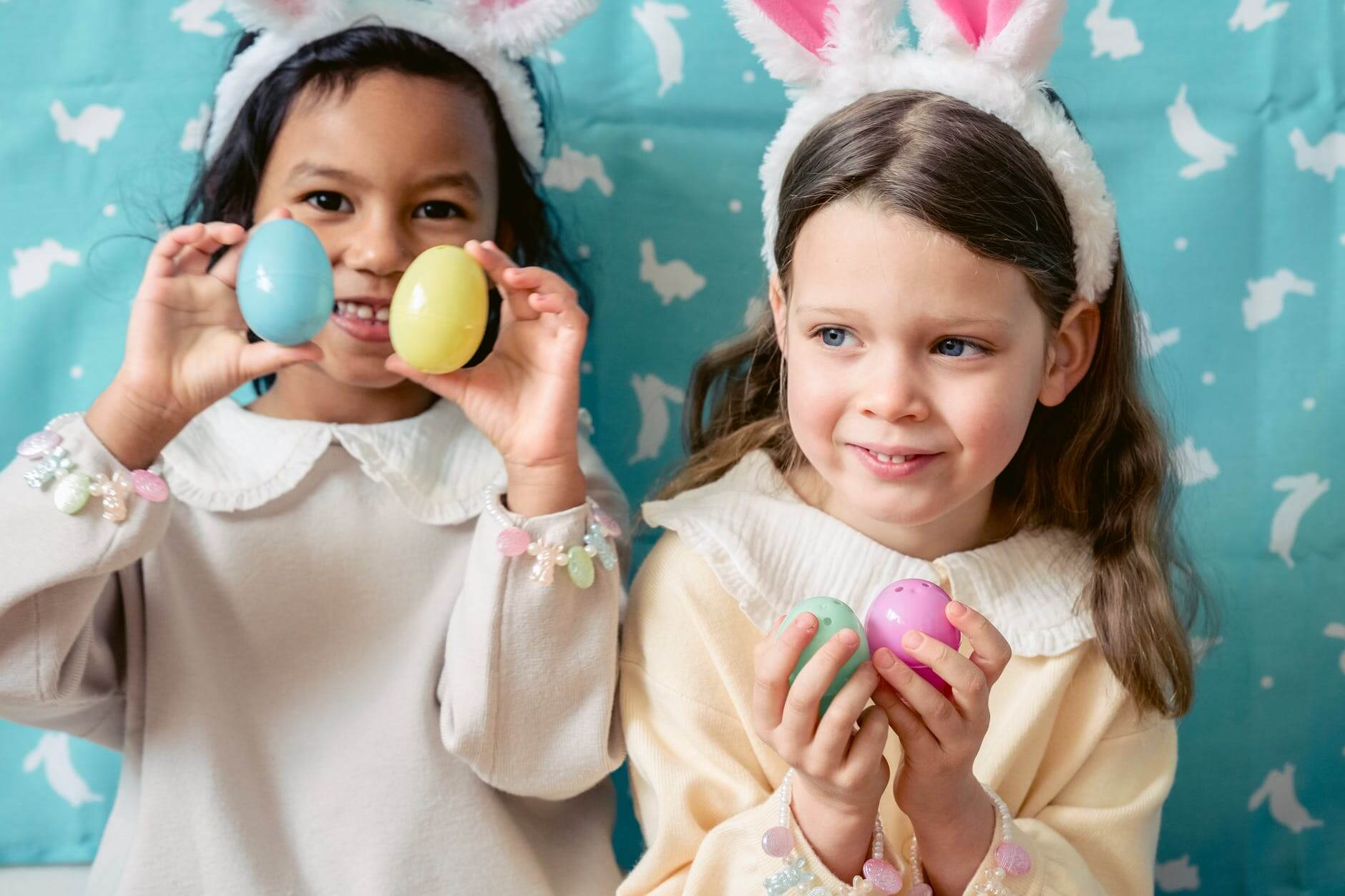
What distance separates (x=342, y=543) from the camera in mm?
1419

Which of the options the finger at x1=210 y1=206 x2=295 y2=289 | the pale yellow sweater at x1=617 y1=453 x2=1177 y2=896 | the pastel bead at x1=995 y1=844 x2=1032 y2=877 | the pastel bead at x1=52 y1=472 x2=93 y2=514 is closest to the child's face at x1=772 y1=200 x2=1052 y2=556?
the pale yellow sweater at x1=617 y1=453 x2=1177 y2=896

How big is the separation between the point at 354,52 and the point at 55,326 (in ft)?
1.99

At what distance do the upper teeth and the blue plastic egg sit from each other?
151 mm

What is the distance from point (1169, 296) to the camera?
1.71 meters

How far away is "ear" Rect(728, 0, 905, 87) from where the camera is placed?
1270 millimetres

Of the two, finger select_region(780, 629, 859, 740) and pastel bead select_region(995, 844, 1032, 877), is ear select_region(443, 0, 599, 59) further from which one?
pastel bead select_region(995, 844, 1032, 877)

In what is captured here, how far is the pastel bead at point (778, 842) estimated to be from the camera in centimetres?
115

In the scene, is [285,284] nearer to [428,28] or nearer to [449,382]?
[449,382]

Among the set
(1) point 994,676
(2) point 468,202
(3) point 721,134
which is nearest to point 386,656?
(2) point 468,202

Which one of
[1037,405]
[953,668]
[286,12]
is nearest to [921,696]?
[953,668]

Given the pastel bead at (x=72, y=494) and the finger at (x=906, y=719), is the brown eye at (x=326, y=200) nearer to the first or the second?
the pastel bead at (x=72, y=494)

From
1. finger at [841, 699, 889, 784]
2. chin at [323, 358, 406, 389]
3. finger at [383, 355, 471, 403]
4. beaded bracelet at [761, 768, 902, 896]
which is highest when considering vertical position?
finger at [383, 355, 471, 403]

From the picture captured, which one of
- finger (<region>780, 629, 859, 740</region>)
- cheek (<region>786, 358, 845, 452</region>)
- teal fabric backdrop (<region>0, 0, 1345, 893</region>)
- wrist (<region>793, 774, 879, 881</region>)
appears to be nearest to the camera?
finger (<region>780, 629, 859, 740</region>)

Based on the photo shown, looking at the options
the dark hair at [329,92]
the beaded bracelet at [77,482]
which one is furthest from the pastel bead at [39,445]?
the dark hair at [329,92]
